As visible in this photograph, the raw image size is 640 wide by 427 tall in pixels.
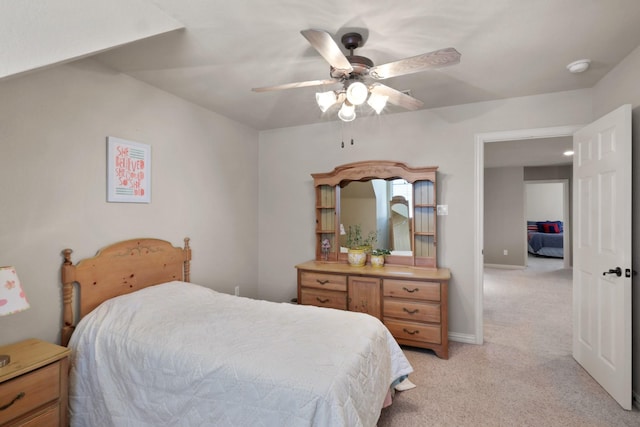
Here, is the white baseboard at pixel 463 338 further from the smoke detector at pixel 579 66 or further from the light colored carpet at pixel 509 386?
the smoke detector at pixel 579 66

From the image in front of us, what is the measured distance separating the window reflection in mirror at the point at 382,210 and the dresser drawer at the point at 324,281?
524 mm

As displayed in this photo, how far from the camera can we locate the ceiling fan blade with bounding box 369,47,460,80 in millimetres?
1567

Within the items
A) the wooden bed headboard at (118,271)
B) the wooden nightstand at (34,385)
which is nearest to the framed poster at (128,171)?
the wooden bed headboard at (118,271)

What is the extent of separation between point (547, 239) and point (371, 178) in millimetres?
7753

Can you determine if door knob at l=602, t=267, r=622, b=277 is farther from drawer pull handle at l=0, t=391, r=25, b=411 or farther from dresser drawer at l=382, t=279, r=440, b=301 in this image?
drawer pull handle at l=0, t=391, r=25, b=411

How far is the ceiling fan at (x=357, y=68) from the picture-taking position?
1.55 m

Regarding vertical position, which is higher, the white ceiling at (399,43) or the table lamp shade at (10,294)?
the white ceiling at (399,43)

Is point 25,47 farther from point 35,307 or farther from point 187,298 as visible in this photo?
point 187,298

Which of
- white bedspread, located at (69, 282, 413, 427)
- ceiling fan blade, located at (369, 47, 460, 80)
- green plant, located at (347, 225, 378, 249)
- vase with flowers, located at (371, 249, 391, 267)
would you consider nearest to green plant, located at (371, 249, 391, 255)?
vase with flowers, located at (371, 249, 391, 267)

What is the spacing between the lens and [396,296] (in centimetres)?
299

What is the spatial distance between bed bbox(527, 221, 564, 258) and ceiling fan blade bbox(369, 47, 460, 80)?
29.8 ft

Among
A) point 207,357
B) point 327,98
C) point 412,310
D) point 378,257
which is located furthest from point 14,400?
point 378,257

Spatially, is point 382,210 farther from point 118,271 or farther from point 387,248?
point 118,271

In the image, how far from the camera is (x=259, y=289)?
4.16 metres
